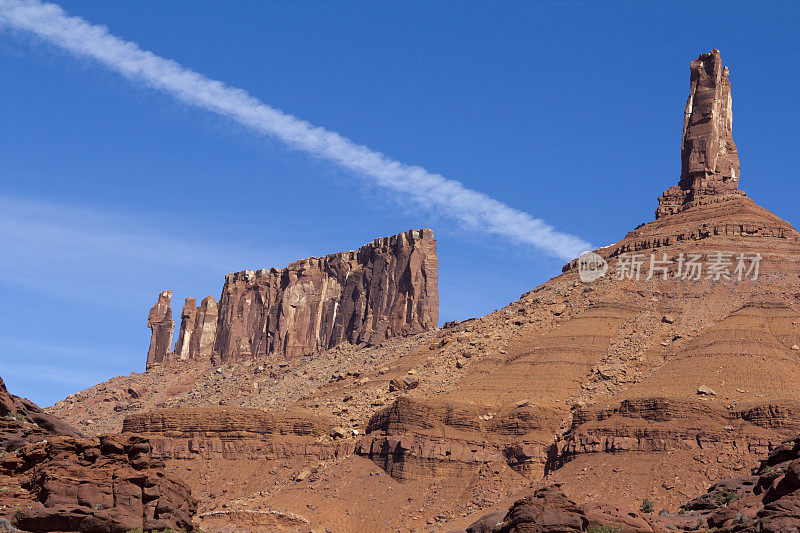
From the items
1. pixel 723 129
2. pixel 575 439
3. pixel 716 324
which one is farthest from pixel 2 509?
pixel 723 129

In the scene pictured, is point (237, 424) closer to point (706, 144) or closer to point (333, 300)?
point (706, 144)

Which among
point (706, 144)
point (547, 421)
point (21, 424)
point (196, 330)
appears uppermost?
point (706, 144)

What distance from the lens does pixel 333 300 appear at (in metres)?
148

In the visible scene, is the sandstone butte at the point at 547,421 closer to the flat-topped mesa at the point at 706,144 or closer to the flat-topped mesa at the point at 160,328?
the flat-topped mesa at the point at 706,144

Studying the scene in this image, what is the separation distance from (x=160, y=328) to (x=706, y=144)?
85115 millimetres

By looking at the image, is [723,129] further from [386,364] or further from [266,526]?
[266,526]

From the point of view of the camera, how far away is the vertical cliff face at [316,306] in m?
133

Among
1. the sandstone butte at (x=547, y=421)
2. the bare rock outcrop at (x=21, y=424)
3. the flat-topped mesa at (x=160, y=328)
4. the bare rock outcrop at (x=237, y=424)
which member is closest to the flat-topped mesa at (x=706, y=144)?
the sandstone butte at (x=547, y=421)

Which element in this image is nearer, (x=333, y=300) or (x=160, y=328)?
(x=333, y=300)

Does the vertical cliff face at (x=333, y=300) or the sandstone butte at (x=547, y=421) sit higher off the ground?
the vertical cliff face at (x=333, y=300)

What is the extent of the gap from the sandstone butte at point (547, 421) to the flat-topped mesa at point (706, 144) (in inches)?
8.6

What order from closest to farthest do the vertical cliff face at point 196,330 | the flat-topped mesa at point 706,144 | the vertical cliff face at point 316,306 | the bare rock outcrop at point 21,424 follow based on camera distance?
1. the bare rock outcrop at point 21,424
2. the flat-topped mesa at point 706,144
3. the vertical cliff face at point 316,306
4. the vertical cliff face at point 196,330

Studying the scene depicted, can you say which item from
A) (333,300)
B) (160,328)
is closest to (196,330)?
(160,328)

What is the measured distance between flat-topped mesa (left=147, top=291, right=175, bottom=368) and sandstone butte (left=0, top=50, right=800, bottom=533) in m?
45.1
